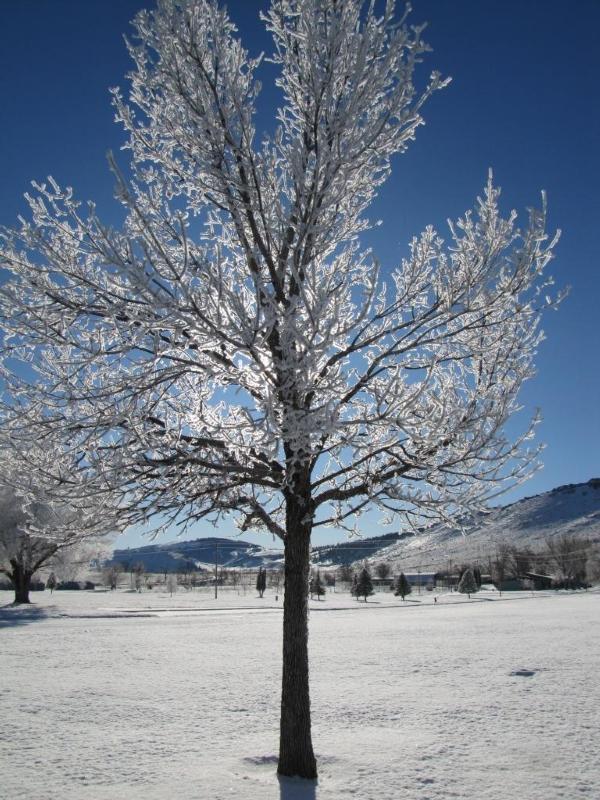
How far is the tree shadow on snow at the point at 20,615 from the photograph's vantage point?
87.1 feet

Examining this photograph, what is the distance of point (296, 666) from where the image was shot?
6426 mm

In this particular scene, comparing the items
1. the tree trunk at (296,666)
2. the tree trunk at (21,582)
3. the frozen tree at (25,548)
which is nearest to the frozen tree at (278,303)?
the tree trunk at (296,666)

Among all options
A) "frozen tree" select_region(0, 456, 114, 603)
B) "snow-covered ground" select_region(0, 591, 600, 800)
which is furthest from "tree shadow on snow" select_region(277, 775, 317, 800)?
"frozen tree" select_region(0, 456, 114, 603)

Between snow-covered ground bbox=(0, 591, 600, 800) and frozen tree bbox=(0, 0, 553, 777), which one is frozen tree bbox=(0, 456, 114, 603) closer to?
snow-covered ground bbox=(0, 591, 600, 800)

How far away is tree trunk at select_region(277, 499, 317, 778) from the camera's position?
21.1 ft

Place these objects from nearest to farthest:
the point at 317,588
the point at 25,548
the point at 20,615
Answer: the point at 20,615, the point at 25,548, the point at 317,588

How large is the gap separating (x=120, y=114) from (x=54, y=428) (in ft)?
12.1

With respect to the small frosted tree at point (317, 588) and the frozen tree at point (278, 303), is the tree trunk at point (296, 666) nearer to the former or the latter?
the frozen tree at point (278, 303)

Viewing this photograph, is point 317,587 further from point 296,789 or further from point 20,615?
point 296,789

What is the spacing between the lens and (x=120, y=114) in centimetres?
662

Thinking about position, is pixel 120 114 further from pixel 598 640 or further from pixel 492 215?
pixel 598 640

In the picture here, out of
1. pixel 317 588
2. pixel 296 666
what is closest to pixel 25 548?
pixel 296 666

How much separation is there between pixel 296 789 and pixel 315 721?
3.43 meters

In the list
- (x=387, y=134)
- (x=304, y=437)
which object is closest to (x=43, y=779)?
(x=304, y=437)
